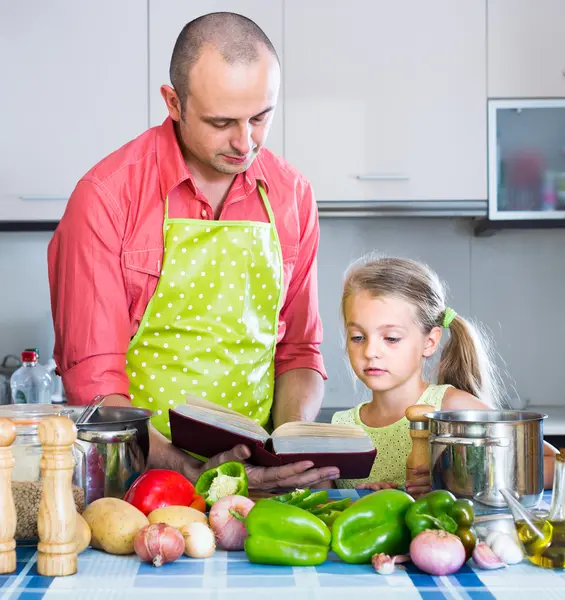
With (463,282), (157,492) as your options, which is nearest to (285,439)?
(157,492)

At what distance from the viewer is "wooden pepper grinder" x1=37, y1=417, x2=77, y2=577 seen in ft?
2.83

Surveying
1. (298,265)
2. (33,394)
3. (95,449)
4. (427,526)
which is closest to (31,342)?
(33,394)

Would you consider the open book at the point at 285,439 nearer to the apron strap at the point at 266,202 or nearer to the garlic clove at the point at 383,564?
the garlic clove at the point at 383,564

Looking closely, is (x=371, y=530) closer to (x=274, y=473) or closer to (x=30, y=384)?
(x=274, y=473)

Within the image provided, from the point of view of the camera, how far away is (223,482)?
1.11 meters

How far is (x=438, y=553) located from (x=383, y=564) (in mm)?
54

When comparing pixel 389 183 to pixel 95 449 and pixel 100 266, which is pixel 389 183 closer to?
pixel 100 266

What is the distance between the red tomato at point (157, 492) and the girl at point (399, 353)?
25.6 inches

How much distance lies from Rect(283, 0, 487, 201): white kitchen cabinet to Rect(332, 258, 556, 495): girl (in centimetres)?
95

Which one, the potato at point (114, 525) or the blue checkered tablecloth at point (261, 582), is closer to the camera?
the blue checkered tablecloth at point (261, 582)

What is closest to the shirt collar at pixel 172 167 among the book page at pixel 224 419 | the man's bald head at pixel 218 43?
the man's bald head at pixel 218 43

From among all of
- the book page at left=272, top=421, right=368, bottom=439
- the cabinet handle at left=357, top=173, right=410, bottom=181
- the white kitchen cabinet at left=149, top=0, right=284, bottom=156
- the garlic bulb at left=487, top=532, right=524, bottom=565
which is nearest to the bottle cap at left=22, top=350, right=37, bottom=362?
the white kitchen cabinet at left=149, top=0, right=284, bottom=156

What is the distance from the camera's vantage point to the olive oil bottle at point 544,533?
88 centimetres

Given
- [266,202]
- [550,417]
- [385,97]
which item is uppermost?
[385,97]
